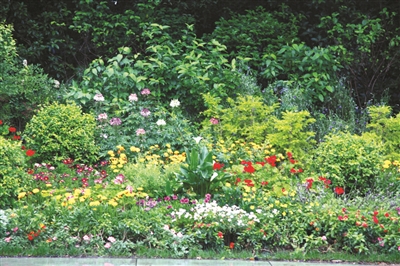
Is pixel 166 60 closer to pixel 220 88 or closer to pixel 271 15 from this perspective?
pixel 220 88

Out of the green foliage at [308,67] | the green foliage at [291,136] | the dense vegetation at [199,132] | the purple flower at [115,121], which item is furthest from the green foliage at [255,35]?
the purple flower at [115,121]

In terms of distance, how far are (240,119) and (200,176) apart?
87.9 inches

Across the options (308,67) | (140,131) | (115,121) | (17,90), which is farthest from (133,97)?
(308,67)

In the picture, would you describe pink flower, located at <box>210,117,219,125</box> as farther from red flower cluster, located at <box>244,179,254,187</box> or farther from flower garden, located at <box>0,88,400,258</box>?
red flower cluster, located at <box>244,179,254,187</box>

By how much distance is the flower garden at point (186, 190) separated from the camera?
17.0 feet

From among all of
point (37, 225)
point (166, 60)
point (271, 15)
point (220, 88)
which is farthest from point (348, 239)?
point (271, 15)

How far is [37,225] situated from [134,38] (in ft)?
19.7

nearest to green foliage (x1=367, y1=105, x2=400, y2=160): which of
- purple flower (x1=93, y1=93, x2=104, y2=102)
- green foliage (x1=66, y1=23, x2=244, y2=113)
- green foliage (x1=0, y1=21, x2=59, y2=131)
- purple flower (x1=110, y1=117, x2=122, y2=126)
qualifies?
green foliage (x1=66, y1=23, x2=244, y2=113)

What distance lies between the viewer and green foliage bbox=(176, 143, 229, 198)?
5.96 meters

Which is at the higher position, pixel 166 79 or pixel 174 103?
pixel 166 79

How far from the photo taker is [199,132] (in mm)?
8242

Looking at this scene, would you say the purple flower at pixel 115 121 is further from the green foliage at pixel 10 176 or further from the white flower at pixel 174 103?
the green foliage at pixel 10 176

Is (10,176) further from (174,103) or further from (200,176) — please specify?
(174,103)

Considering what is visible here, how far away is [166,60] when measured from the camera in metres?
9.06
